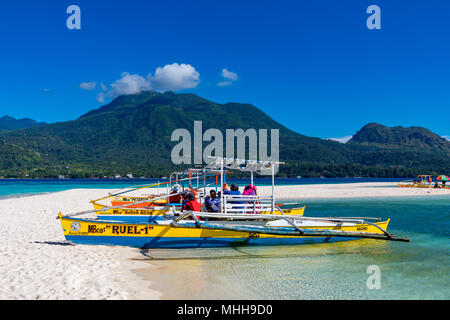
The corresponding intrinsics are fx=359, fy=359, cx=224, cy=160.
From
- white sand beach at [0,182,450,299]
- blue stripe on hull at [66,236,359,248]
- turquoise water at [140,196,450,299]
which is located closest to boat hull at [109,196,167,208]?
blue stripe on hull at [66,236,359,248]

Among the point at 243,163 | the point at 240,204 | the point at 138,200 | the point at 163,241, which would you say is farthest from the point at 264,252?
the point at 138,200

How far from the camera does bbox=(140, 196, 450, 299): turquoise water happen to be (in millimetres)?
7984

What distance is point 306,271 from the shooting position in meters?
9.66

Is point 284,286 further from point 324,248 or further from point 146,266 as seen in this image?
point 324,248

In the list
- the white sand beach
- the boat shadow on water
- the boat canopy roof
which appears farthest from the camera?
the boat canopy roof

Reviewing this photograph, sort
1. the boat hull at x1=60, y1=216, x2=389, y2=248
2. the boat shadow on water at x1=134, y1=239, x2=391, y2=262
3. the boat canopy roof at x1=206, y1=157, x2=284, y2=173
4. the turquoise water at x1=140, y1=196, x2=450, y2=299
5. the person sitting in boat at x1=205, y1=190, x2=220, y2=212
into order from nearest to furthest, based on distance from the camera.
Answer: the turquoise water at x1=140, y1=196, x2=450, y2=299
the boat shadow on water at x1=134, y1=239, x2=391, y2=262
the boat hull at x1=60, y1=216, x2=389, y2=248
the person sitting in boat at x1=205, y1=190, x2=220, y2=212
the boat canopy roof at x1=206, y1=157, x2=284, y2=173

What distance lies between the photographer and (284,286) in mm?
8391

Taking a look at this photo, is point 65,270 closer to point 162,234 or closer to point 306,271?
point 162,234

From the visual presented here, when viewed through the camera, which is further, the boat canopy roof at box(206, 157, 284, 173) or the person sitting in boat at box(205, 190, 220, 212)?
the boat canopy roof at box(206, 157, 284, 173)

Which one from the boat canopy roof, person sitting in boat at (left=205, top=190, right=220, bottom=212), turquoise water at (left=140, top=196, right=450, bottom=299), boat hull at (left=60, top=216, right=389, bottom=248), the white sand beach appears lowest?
turquoise water at (left=140, top=196, right=450, bottom=299)

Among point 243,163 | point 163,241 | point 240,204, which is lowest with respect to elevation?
point 163,241

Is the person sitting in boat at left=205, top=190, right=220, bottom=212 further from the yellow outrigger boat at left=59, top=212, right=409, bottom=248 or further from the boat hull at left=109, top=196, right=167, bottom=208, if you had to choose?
the boat hull at left=109, top=196, right=167, bottom=208
